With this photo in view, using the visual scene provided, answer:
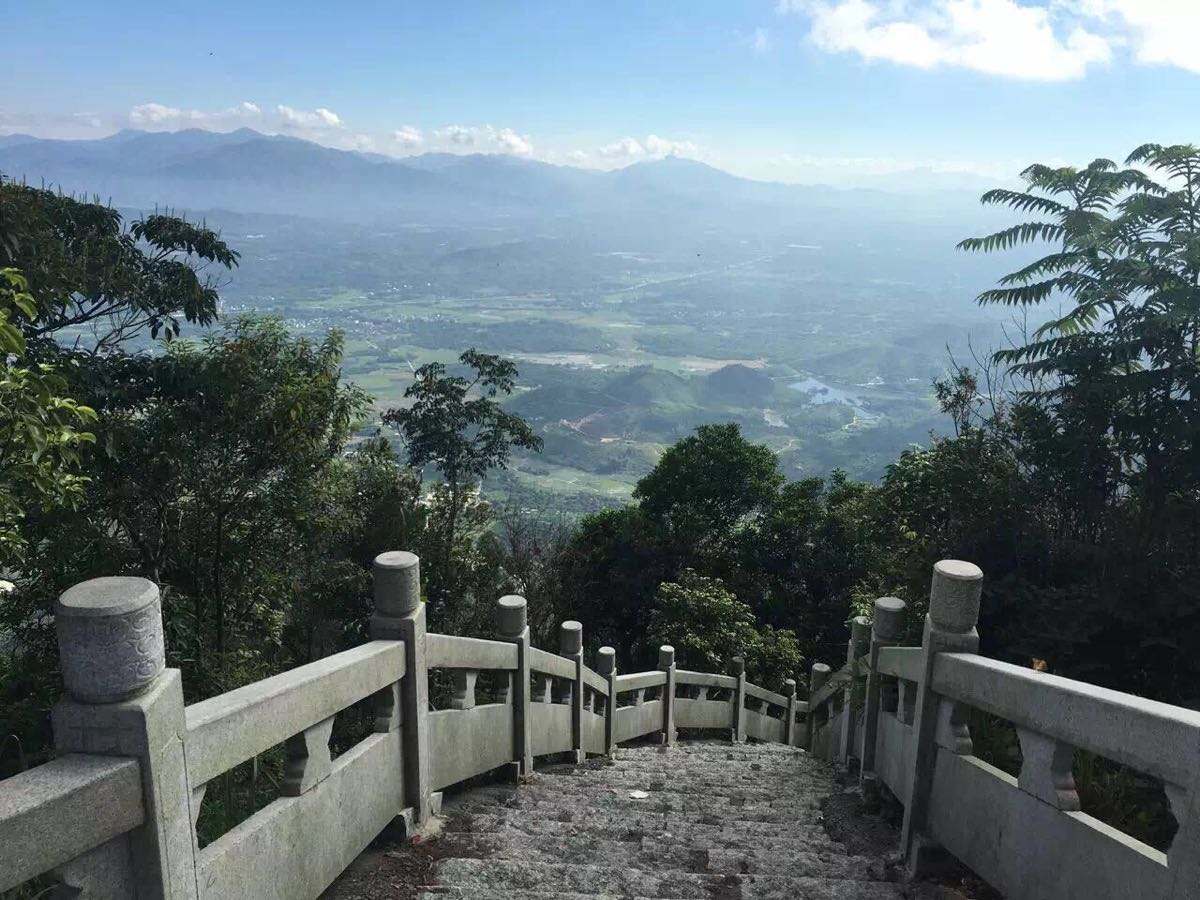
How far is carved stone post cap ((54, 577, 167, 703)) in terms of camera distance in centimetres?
195

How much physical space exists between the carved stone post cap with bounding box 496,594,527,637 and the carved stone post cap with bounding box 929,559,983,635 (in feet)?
8.12

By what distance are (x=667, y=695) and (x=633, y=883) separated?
6089mm

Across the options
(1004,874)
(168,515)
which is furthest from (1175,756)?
(168,515)

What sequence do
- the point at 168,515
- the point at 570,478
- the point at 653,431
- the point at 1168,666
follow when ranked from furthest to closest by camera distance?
the point at 653,431 < the point at 570,478 < the point at 168,515 < the point at 1168,666

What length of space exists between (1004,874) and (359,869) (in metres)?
2.68

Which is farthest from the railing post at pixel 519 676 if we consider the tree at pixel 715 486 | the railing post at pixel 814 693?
the tree at pixel 715 486

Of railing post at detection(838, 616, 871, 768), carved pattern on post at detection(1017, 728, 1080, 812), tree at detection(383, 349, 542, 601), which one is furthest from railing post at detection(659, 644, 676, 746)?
tree at detection(383, 349, 542, 601)

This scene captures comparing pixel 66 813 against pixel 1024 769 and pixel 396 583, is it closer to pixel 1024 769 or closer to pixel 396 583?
pixel 396 583

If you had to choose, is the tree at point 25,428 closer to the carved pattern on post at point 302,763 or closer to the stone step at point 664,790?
the carved pattern on post at point 302,763

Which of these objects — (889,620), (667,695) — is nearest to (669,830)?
(889,620)

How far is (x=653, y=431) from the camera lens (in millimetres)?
117125

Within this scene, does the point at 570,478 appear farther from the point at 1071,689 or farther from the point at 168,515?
the point at 1071,689

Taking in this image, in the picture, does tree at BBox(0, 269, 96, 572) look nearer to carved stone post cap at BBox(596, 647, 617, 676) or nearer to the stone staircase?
the stone staircase

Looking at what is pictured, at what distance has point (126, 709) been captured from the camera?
2.01 meters
